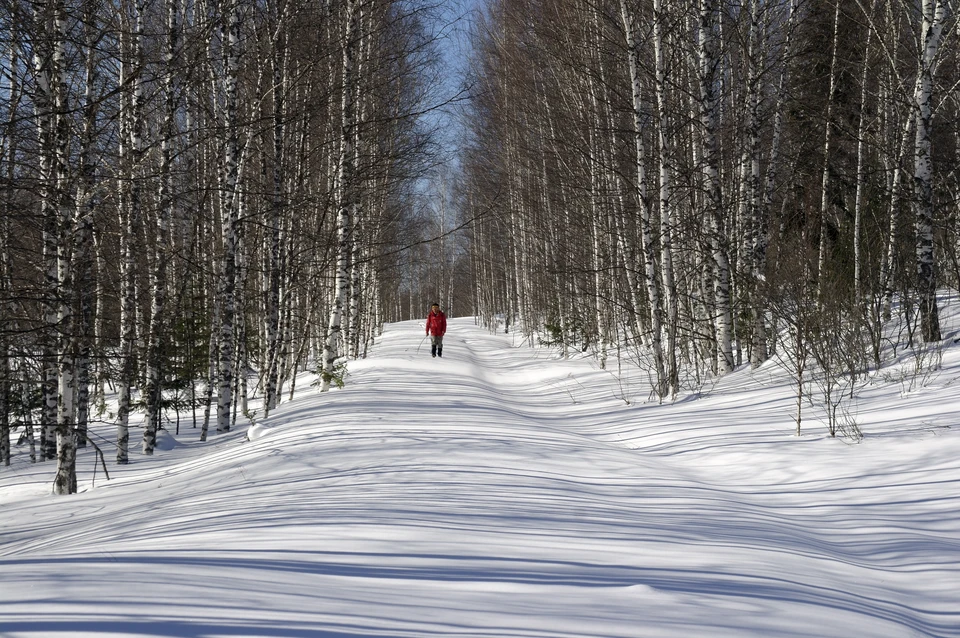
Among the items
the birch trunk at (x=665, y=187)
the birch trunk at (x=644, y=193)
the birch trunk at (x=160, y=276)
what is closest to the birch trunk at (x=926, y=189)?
the birch trunk at (x=665, y=187)

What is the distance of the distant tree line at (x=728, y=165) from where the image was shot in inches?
420

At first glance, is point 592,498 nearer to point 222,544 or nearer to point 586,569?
point 586,569

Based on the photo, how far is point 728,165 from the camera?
18.4m

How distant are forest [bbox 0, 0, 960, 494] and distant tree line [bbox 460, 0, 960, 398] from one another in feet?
0.34

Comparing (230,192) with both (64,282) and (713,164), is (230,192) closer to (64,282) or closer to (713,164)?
(64,282)

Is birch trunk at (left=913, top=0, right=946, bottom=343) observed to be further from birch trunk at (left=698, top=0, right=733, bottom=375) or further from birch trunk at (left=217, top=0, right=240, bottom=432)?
birch trunk at (left=217, top=0, right=240, bottom=432)

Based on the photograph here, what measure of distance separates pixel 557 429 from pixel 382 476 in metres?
3.85

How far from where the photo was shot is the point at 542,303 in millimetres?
26156

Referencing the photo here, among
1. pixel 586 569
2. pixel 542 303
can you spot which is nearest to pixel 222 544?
pixel 586 569

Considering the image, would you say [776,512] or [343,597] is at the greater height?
[343,597]

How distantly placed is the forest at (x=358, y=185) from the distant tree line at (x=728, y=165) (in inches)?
4.0

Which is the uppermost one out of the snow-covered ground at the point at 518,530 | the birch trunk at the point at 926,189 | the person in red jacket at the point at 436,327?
the birch trunk at the point at 926,189

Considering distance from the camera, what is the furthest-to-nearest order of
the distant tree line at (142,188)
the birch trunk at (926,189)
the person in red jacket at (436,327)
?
the person in red jacket at (436,327) < the birch trunk at (926,189) < the distant tree line at (142,188)

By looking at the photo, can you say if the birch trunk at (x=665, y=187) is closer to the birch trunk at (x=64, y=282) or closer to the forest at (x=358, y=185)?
the forest at (x=358, y=185)
